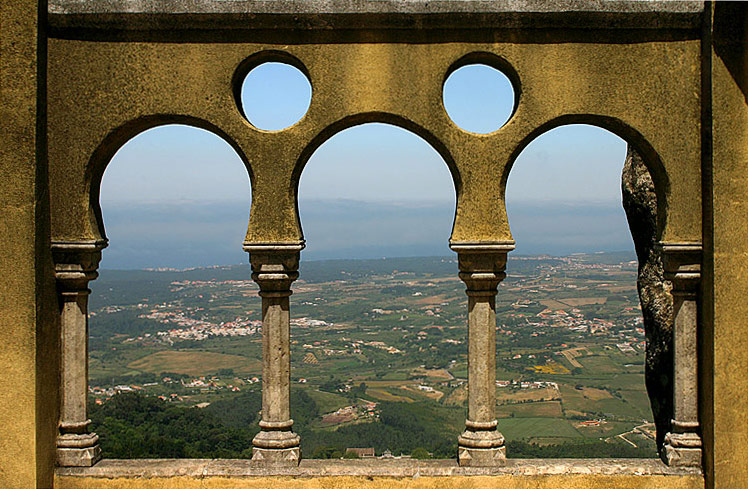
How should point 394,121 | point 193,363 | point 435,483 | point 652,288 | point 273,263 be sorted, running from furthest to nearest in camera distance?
point 193,363, point 652,288, point 394,121, point 273,263, point 435,483

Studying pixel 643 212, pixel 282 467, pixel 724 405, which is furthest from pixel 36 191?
pixel 643 212

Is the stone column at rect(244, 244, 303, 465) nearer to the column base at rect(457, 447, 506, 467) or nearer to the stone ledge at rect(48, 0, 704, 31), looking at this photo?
the column base at rect(457, 447, 506, 467)

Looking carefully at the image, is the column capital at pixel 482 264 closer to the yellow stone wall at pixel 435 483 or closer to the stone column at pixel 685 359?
the stone column at pixel 685 359

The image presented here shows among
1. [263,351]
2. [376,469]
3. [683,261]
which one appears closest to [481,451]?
[376,469]

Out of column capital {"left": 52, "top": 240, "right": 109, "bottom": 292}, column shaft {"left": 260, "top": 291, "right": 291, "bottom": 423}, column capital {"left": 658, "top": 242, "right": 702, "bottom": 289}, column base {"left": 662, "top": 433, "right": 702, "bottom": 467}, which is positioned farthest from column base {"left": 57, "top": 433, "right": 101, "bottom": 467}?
column capital {"left": 658, "top": 242, "right": 702, "bottom": 289}

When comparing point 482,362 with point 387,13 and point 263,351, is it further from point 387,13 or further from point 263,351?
point 387,13

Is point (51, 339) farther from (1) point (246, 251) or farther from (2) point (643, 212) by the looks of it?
(2) point (643, 212)

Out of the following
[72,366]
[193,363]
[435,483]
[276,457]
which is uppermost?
[72,366]

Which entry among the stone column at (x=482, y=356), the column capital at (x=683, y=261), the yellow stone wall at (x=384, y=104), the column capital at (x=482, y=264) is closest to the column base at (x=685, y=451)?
the column capital at (x=683, y=261)
